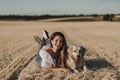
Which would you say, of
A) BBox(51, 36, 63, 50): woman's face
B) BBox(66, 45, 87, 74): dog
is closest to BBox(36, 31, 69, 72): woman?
BBox(51, 36, 63, 50): woman's face

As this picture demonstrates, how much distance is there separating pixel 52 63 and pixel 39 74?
103cm

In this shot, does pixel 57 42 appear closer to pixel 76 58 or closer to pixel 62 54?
pixel 62 54

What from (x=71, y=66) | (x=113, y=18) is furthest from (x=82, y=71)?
(x=113, y=18)

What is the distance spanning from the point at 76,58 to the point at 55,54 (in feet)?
2.08

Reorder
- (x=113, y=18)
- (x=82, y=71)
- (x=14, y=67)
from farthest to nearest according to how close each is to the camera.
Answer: (x=113, y=18) → (x=14, y=67) → (x=82, y=71)

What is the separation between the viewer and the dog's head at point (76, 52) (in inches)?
376

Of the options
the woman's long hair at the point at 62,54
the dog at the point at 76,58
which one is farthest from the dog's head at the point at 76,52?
the woman's long hair at the point at 62,54

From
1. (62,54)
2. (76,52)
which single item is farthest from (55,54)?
(76,52)

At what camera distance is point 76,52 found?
31.4ft

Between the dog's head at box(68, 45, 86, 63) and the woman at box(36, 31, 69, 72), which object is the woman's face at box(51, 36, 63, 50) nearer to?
A: the woman at box(36, 31, 69, 72)

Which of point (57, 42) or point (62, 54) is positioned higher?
point (57, 42)

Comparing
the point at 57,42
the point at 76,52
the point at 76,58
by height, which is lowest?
the point at 76,58

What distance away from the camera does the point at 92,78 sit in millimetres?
8961

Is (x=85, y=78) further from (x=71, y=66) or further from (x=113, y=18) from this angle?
(x=113, y=18)
